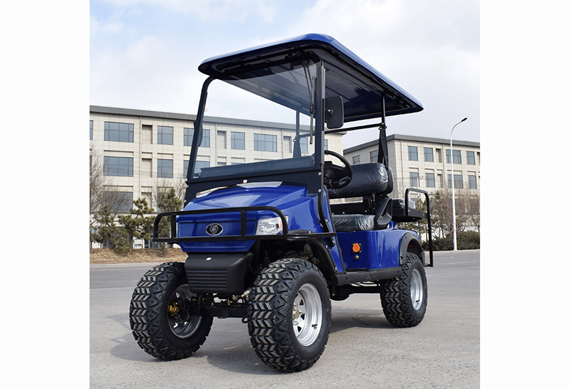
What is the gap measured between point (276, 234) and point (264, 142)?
146 cm

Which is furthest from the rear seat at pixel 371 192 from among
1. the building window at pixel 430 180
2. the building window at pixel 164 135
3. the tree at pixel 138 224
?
the building window at pixel 430 180

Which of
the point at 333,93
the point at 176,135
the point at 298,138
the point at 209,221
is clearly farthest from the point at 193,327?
the point at 176,135

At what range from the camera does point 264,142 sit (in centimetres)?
532

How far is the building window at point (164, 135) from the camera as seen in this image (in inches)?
1804

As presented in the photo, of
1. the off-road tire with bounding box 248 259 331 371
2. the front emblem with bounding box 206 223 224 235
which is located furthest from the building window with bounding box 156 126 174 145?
the off-road tire with bounding box 248 259 331 371

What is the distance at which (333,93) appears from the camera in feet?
21.6

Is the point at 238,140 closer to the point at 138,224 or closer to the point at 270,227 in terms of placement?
the point at 270,227

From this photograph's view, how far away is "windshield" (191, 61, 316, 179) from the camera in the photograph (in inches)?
201

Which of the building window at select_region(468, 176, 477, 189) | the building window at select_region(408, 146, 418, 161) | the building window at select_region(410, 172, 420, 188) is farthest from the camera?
the building window at select_region(468, 176, 477, 189)

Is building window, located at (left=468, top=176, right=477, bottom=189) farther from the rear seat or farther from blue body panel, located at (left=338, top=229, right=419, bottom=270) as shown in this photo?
blue body panel, located at (left=338, top=229, right=419, bottom=270)

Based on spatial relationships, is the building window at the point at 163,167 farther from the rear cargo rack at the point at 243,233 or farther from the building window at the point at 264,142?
the rear cargo rack at the point at 243,233

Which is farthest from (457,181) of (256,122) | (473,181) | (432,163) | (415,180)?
(256,122)

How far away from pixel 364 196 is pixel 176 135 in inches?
1617

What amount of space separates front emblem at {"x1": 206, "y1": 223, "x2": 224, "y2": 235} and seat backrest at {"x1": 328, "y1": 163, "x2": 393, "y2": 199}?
101 inches
